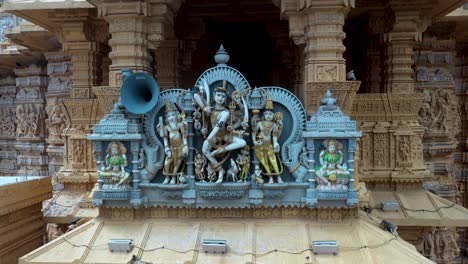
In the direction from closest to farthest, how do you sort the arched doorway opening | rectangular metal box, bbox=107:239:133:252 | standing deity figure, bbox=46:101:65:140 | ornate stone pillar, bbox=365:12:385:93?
rectangular metal box, bbox=107:239:133:252, ornate stone pillar, bbox=365:12:385:93, the arched doorway opening, standing deity figure, bbox=46:101:65:140

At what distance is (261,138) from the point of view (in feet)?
18.4

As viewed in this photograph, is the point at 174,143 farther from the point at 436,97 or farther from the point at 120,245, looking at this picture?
the point at 436,97

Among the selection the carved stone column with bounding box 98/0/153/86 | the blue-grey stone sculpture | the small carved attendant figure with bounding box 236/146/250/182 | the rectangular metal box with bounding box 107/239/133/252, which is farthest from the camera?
the carved stone column with bounding box 98/0/153/86

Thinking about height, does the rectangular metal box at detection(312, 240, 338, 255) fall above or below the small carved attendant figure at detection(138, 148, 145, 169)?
below

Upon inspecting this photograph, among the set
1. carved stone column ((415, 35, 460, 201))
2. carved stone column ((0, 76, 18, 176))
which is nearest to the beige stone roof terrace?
carved stone column ((415, 35, 460, 201))

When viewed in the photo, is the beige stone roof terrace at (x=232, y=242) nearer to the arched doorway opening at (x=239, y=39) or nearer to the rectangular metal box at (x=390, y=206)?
the rectangular metal box at (x=390, y=206)

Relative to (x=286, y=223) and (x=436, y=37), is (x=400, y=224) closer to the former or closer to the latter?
(x=286, y=223)

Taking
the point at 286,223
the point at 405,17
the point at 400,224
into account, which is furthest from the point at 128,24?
the point at 400,224

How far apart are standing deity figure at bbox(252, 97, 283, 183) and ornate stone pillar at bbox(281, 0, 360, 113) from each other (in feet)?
2.98

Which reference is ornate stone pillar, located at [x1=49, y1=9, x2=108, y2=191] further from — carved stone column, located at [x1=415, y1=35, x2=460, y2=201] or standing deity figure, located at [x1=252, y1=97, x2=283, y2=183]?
carved stone column, located at [x1=415, y1=35, x2=460, y2=201]

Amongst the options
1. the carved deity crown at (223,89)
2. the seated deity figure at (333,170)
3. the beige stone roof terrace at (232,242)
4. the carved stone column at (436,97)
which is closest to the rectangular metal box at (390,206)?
the beige stone roof terrace at (232,242)

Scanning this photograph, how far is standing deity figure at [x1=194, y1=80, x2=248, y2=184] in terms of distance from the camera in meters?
5.57

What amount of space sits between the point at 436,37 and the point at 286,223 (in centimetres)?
748

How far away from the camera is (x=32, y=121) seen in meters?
12.8
